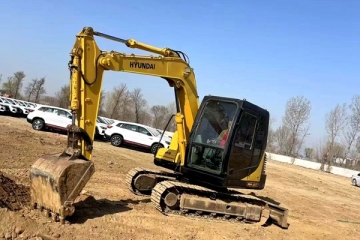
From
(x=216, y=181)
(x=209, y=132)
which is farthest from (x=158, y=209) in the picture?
(x=209, y=132)

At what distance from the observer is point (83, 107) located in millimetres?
6961

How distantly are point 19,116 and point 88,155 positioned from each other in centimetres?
2533

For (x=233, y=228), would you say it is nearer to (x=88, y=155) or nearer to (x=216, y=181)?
(x=216, y=181)

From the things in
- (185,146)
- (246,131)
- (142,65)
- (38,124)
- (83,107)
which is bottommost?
(38,124)

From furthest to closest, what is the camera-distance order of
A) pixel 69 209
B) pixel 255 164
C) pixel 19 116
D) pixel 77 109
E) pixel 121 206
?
pixel 19 116 → pixel 255 164 → pixel 121 206 → pixel 77 109 → pixel 69 209

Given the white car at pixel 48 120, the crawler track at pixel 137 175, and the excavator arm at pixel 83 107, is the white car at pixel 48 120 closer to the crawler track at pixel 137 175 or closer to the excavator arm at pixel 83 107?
the crawler track at pixel 137 175

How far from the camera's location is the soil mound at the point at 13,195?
633 centimetres

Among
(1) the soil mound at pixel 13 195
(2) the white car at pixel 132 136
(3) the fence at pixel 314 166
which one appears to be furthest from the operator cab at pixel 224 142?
(3) the fence at pixel 314 166

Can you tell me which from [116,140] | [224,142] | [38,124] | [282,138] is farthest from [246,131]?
[282,138]

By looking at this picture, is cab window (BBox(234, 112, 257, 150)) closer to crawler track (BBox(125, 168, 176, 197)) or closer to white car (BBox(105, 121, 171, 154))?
crawler track (BBox(125, 168, 176, 197))

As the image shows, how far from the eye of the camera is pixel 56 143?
1689 cm

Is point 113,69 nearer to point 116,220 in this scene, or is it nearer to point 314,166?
point 116,220

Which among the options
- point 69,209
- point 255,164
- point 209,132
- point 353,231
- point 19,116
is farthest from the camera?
point 19,116

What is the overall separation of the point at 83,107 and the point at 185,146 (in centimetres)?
279
